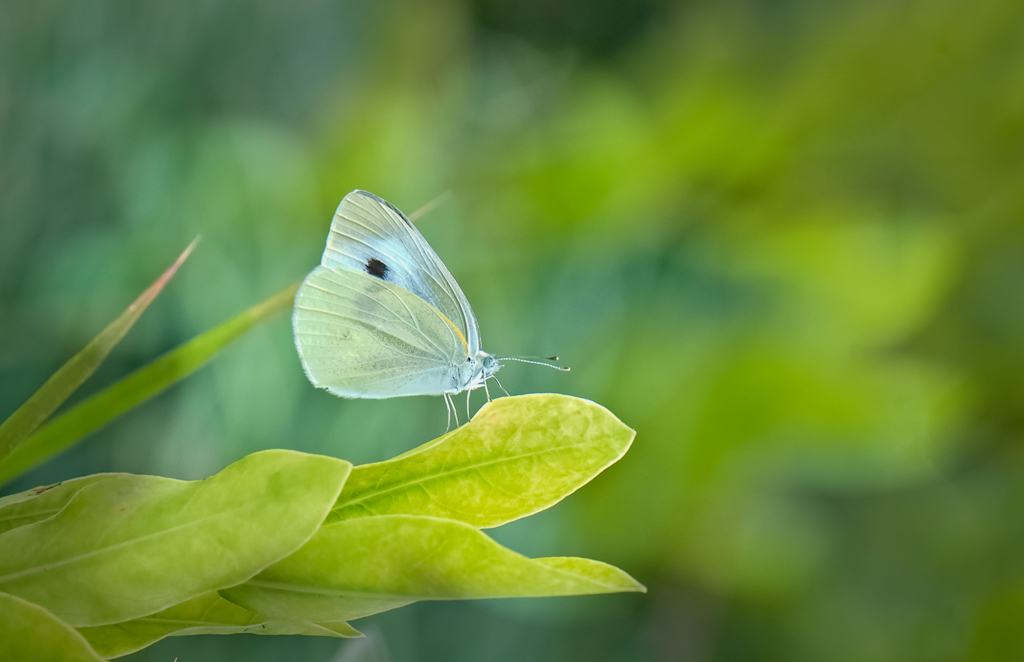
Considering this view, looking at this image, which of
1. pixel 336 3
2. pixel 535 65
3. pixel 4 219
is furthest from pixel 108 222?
pixel 535 65

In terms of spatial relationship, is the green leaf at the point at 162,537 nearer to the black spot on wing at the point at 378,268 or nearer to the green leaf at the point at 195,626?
the green leaf at the point at 195,626

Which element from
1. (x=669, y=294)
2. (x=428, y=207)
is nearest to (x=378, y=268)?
(x=428, y=207)

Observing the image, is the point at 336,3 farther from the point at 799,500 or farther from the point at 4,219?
the point at 799,500

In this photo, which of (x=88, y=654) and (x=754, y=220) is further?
(x=754, y=220)

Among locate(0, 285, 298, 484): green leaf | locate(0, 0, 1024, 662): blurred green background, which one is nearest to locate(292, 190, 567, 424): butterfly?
locate(0, 285, 298, 484): green leaf

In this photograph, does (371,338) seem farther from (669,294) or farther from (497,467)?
(669,294)

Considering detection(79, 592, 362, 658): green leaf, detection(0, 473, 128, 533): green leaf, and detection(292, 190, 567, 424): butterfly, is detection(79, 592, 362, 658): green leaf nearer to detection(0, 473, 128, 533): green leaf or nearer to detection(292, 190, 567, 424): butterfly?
detection(0, 473, 128, 533): green leaf
